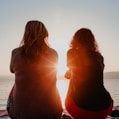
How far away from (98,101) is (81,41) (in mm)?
851

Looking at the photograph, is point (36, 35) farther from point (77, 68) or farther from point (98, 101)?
point (98, 101)

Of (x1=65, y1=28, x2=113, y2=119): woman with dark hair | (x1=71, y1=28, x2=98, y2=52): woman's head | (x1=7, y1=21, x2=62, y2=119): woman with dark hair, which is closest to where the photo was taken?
(x1=7, y1=21, x2=62, y2=119): woman with dark hair

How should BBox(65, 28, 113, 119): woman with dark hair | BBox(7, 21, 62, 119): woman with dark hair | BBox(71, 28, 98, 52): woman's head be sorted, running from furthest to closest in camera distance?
1. BBox(71, 28, 98, 52): woman's head
2. BBox(65, 28, 113, 119): woman with dark hair
3. BBox(7, 21, 62, 119): woman with dark hair

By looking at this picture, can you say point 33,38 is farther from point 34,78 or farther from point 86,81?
point 86,81

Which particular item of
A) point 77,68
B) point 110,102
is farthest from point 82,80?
point 110,102

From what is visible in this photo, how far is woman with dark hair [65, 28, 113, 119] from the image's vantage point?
4363 millimetres

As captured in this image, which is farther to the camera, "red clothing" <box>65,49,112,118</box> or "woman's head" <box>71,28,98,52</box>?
"woman's head" <box>71,28,98,52</box>

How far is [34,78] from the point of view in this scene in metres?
4.01

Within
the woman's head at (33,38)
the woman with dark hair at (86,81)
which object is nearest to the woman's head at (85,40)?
the woman with dark hair at (86,81)

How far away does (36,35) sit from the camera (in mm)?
4055

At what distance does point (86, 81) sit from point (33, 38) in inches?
37.5

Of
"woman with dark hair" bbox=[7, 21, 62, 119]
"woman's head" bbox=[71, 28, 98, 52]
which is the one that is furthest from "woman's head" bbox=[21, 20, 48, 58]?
"woman's head" bbox=[71, 28, 98, 52]

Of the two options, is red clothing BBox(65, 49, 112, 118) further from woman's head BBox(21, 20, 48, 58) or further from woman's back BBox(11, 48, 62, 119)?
woman's head BBox(21, 20, 48, 58)

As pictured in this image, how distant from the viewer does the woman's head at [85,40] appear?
15.0 ft
